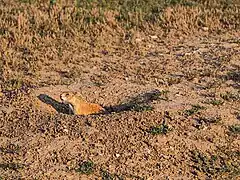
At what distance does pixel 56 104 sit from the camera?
306 inches

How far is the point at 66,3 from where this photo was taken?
1239 cm

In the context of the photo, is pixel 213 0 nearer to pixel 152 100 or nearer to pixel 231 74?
pixel 231 74

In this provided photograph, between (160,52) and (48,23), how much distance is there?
2.46 meters

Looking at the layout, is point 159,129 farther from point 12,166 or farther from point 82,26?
point 82,26

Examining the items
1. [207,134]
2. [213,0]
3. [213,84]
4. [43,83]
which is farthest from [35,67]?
[213,0]

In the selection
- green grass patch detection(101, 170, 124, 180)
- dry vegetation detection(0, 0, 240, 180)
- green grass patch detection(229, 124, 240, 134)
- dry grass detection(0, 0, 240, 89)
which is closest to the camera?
green grass patch detection(101, 170, 124, 180)

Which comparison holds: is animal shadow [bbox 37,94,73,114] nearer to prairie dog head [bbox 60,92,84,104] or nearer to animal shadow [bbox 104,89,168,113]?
prairie dog head [bbox 60,92,84,104]

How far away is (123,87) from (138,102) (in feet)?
1.94

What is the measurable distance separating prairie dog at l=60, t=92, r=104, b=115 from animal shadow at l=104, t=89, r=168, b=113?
156mm

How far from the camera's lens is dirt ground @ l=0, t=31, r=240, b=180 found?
20.4 feet

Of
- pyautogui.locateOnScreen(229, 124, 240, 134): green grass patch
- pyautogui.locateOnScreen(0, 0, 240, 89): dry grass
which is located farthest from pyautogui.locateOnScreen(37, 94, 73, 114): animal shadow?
pyautogui.locateOnScreen(229, 124, 240, 134): green grass patch

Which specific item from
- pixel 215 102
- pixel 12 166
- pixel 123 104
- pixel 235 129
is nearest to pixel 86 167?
pixel 12 166

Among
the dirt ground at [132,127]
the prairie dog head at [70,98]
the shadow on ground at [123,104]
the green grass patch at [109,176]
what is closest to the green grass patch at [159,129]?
the dirt ground at [132,127]

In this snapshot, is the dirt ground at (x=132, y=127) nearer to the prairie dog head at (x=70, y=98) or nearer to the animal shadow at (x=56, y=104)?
the animal shadow at (x=56, y=104)
